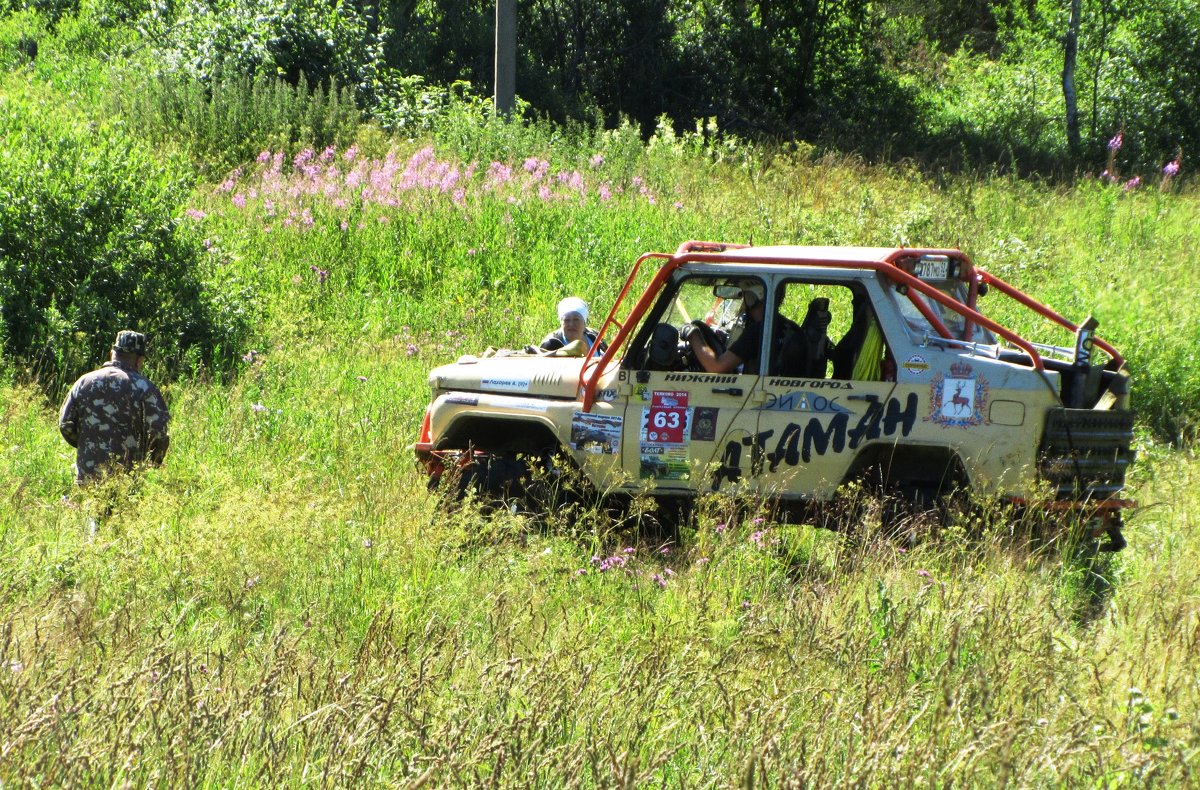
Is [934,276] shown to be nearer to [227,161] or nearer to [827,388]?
[827,388]

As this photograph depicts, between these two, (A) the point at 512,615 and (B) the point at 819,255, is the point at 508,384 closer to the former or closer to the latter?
(B) the point at 819,255

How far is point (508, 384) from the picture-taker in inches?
293

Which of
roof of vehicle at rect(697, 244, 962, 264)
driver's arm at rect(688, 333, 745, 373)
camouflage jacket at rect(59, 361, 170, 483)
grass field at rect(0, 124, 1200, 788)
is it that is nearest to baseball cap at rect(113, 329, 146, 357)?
camouflage jacket at rect(59, 361, 170, 483)

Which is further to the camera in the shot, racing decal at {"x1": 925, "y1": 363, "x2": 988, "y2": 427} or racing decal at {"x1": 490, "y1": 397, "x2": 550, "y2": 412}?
racing decal at {"x1": 490, "y1": 397, "x2": 550, "y2": 412}

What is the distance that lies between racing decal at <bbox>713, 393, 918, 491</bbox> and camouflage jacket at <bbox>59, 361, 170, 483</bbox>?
3.47 meters

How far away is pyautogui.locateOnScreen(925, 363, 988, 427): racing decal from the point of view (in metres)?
6.37

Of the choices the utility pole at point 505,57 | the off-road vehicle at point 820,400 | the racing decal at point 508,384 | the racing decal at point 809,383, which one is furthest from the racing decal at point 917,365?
the utility pole at point 505,57

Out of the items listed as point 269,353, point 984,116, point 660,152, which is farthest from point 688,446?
point 984,116

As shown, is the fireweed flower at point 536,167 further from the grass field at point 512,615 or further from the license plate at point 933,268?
the license plate at point 933,268

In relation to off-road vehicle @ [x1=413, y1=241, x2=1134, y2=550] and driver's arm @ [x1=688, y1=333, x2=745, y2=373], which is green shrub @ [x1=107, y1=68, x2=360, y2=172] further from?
driver's arm @ [x1=688, y1=333, x2=745, y2=373]

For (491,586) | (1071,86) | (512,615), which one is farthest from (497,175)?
(1071,86)

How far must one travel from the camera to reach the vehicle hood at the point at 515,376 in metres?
7.29

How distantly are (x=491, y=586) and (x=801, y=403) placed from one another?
6.35 ft

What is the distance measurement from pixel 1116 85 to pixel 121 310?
18718mm
